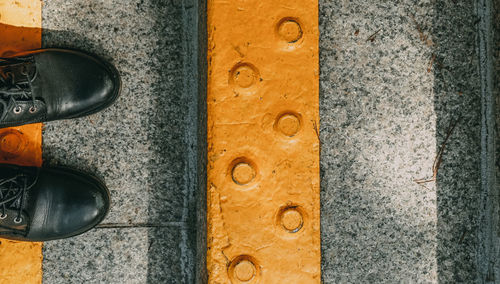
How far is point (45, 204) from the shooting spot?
1.47m

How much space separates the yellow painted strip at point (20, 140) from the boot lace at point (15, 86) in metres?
0.13

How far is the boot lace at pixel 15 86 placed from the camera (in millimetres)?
1438

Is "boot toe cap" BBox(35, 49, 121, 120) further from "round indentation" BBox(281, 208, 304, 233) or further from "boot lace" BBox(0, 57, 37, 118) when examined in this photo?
"round indentation" BBox(281, 208, 304, 233)

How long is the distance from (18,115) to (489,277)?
221 cm

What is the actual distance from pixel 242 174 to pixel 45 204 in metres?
0.89

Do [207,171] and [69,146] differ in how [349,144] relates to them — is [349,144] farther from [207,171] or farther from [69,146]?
[69,146]

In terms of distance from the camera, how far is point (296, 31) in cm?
122

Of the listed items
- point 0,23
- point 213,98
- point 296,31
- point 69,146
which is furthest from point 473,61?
point 0,23

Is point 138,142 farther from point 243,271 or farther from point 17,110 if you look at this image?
point 243,271

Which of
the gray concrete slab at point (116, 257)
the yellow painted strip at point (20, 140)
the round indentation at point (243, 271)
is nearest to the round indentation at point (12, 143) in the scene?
the yellow painted strip at point (20, 140)

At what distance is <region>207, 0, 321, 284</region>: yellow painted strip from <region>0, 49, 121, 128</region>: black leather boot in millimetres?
582

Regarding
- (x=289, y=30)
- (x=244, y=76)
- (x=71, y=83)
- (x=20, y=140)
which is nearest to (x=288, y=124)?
(x=244, y=76)

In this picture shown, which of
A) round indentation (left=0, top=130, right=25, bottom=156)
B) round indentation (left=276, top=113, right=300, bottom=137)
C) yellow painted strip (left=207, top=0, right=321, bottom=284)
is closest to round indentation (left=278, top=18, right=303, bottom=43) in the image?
yellow painted strip (left=207, top=0, right=321, bottom=284)

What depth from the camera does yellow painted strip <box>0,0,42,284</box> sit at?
1.52 meters
